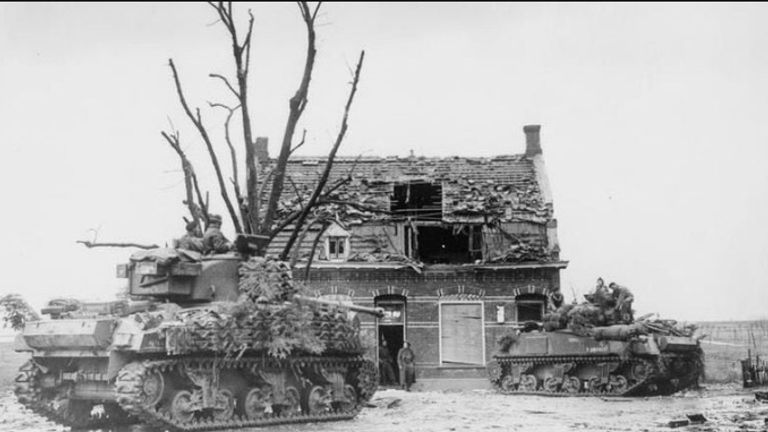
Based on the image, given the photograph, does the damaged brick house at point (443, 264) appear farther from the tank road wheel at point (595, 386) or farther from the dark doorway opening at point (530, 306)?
the tank road wheel at point (595, 386)

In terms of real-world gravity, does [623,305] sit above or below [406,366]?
above

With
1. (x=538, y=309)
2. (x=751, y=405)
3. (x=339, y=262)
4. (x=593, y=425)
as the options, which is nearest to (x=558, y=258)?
(x=538, y=309)

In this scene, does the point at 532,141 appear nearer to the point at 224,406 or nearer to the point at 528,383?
the point at 528,383

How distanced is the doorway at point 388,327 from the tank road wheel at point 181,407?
15.3 meters

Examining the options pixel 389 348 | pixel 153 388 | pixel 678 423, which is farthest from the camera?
pixel 389 348

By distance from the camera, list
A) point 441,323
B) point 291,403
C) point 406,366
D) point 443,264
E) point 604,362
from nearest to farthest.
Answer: point 291,403
point 604,362
point 406,366
point 441,323
point 443,264

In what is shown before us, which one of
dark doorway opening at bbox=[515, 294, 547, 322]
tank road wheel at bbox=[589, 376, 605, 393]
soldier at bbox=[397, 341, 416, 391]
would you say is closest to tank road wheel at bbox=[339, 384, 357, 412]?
tank road wheel at bbox=[589, 376, 605, 393]

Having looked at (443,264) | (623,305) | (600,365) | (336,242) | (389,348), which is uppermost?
(336,242)

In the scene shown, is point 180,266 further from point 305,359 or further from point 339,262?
point 339,262

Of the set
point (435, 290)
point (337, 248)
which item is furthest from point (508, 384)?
point (337, 248)

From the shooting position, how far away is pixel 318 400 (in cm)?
1434

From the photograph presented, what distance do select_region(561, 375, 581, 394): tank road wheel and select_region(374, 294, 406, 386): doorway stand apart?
7.30 meters

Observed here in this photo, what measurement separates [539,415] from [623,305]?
265 inches

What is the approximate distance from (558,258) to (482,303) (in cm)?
277
